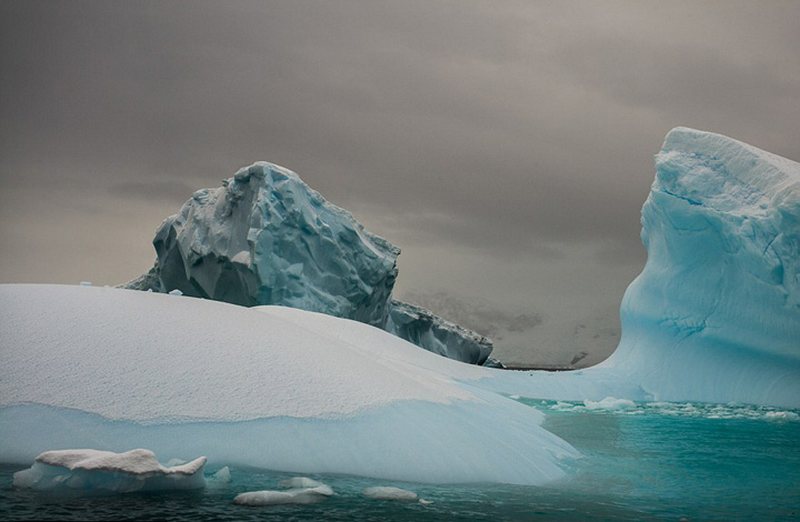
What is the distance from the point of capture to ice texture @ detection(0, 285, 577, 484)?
6.15m

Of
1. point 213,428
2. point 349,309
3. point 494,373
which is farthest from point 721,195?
point 213,428

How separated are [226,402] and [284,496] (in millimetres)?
1547

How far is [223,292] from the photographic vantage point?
1025 inches

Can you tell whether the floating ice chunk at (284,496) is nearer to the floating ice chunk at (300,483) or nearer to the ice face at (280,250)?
the floating ice chunk at (300,483)

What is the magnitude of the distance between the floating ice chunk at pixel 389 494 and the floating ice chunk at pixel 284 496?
33 centimetres

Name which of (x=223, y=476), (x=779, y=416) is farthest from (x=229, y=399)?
(x=779, y=416)

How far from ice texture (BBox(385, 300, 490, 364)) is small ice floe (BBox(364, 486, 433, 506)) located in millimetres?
24771

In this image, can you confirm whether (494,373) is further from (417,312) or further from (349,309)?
(417,312)

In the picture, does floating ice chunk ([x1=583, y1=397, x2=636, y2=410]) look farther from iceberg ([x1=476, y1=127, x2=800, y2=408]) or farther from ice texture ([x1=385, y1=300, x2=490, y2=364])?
ice texture ([x1=385, y1=300, x2=490, y2=364])

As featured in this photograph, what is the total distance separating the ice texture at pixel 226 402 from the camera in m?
6.15

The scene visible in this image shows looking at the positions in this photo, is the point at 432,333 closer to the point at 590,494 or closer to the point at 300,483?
the point at 590,494

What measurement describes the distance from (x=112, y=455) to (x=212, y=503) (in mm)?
842

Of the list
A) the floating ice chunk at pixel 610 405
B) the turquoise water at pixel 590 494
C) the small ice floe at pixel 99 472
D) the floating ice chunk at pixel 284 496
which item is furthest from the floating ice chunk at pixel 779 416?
the small ice floe at pixel 99 472

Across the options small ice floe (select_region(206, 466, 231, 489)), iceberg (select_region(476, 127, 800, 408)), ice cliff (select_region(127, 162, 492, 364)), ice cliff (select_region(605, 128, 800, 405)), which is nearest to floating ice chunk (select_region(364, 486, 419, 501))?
small ice floe (select_region(206, 466, 231, 489))
